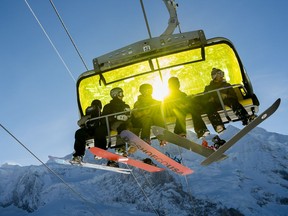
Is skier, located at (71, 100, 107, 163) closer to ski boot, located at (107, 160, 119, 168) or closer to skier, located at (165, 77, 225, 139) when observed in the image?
ski boot, located at (107, 160, 119, 168)

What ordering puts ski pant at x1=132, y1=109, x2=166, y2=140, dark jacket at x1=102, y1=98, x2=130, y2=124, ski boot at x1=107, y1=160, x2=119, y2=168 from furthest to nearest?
ski boot at x1=107, y1=160, x2=119, y2=168 < dark jacket at x1=102, y1=98, x2=130, y2=124 < ski pant at x1=132, y1=109, x2=166, y2=140

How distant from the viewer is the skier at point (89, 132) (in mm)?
6195

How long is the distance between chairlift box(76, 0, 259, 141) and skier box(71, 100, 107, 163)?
0.69 metres

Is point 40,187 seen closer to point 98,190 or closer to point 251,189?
point 98,190

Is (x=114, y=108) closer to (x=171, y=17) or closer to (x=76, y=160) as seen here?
(x=76, y=160)

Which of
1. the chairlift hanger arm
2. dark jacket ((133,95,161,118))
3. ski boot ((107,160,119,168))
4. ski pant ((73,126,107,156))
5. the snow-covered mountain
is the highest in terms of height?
the chairlift hanger arm

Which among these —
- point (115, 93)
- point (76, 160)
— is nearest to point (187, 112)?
point (115, 93)

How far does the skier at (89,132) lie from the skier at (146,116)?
1.93 feet

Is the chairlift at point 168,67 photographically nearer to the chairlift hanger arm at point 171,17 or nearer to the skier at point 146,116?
the chairlift hanger arm at point 171,17

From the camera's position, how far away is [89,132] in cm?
643

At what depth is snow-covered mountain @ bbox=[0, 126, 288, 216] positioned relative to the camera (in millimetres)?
122306

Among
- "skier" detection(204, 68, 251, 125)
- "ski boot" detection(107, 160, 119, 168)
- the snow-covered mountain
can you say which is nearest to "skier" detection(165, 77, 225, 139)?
"skier" detection(204, 68, 251, 125)

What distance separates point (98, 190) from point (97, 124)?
14632 centimetres

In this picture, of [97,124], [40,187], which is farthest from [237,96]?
[40,187]
